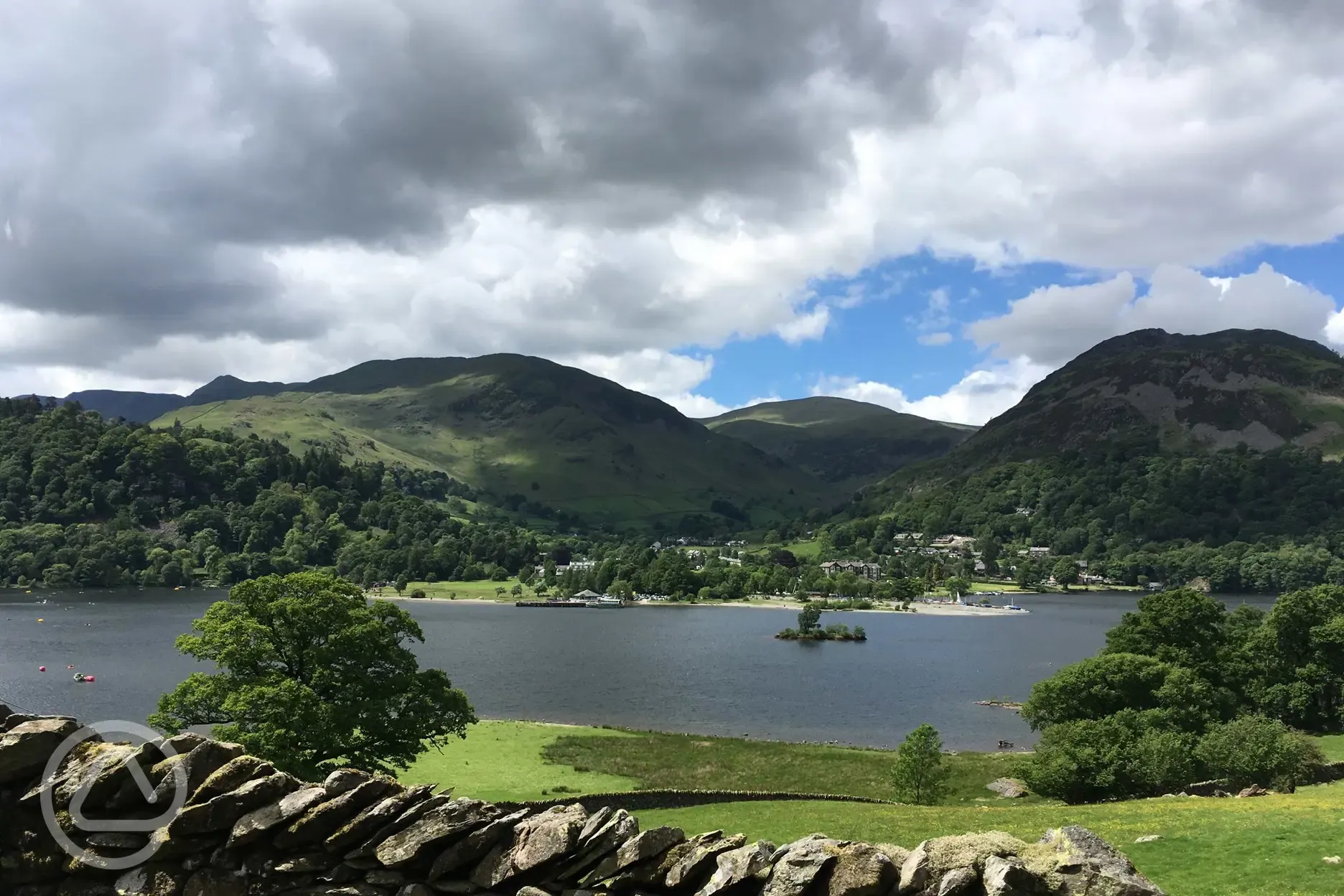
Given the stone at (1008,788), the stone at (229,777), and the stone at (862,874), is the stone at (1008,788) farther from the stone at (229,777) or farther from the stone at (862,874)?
the stone at (229,777)

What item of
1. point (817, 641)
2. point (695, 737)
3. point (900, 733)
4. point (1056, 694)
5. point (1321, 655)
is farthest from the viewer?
point (817, 641)

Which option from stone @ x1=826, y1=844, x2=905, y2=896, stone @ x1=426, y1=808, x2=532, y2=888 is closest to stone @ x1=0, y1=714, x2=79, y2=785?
stone @ x1=426, y1=808, x2=532, y2=888

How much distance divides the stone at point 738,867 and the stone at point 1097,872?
3008 mm

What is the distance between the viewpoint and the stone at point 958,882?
8766 mm

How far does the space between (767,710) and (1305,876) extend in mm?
84006

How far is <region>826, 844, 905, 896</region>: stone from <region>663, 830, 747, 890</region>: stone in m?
1.09

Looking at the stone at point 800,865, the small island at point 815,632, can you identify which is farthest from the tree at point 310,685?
the small island at point 815,632

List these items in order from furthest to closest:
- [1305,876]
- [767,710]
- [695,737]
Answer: [767,710], [695,737], [1305,876]

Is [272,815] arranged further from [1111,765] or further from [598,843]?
[1111,765]

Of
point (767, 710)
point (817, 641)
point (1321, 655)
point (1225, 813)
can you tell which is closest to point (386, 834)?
point (1225, 813)

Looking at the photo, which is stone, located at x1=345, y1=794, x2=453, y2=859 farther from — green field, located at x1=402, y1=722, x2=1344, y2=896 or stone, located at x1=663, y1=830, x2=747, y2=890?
green field, located at x1=402, y1=722, x2=1344, y2=896

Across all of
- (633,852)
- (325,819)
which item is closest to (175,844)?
(325,819)

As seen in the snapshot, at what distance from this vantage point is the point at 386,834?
31.6 ft

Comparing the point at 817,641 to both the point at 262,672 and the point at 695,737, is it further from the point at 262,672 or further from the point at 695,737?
the point at 262,672
